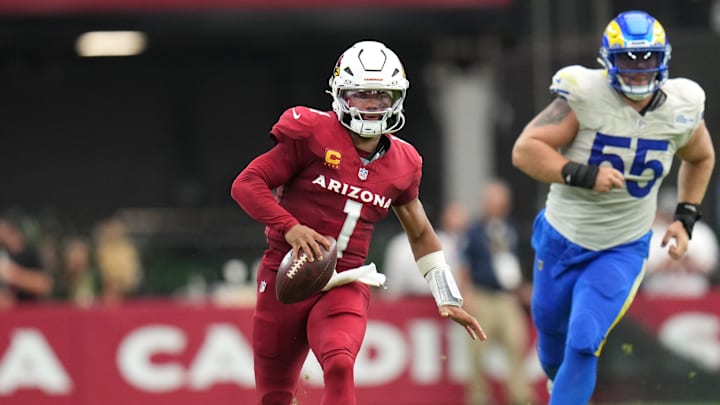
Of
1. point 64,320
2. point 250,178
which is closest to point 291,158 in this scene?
point 250,178

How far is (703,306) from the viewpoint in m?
12.4

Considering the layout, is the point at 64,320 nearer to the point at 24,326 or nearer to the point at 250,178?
the point at 24,326

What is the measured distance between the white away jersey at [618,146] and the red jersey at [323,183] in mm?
1127

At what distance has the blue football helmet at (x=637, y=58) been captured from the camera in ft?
24.4

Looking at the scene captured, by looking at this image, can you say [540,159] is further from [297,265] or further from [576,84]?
[297,265]

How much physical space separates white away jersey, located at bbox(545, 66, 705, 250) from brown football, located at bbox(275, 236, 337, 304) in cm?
167

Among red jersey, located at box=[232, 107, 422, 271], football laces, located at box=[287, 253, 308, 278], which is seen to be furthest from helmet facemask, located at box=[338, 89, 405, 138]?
football laces, located at box=[287, 253, 308, 278]

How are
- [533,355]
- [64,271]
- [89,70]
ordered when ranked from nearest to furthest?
[533,355] < [64,271] < [89,70]

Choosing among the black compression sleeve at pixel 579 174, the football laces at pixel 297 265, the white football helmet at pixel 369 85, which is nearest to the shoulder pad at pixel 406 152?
the white football helmet at pixel 369 85

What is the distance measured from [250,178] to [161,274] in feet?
30.3

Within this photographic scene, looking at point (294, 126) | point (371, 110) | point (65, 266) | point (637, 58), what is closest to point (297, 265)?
point (294, 126)

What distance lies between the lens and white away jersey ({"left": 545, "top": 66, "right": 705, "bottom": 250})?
24.9 ft

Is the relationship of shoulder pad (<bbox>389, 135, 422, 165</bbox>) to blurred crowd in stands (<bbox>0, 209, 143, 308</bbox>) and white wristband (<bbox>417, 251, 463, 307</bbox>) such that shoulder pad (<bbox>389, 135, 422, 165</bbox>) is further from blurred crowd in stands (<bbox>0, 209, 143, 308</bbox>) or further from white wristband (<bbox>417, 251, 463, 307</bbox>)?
blurred crowd in stands (<bbox>0, 209, 143, 308</bbox>)

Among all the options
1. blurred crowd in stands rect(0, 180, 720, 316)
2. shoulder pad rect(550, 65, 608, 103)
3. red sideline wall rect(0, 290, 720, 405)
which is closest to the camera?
shoulder pad rect(550, 65, 608, 103)
